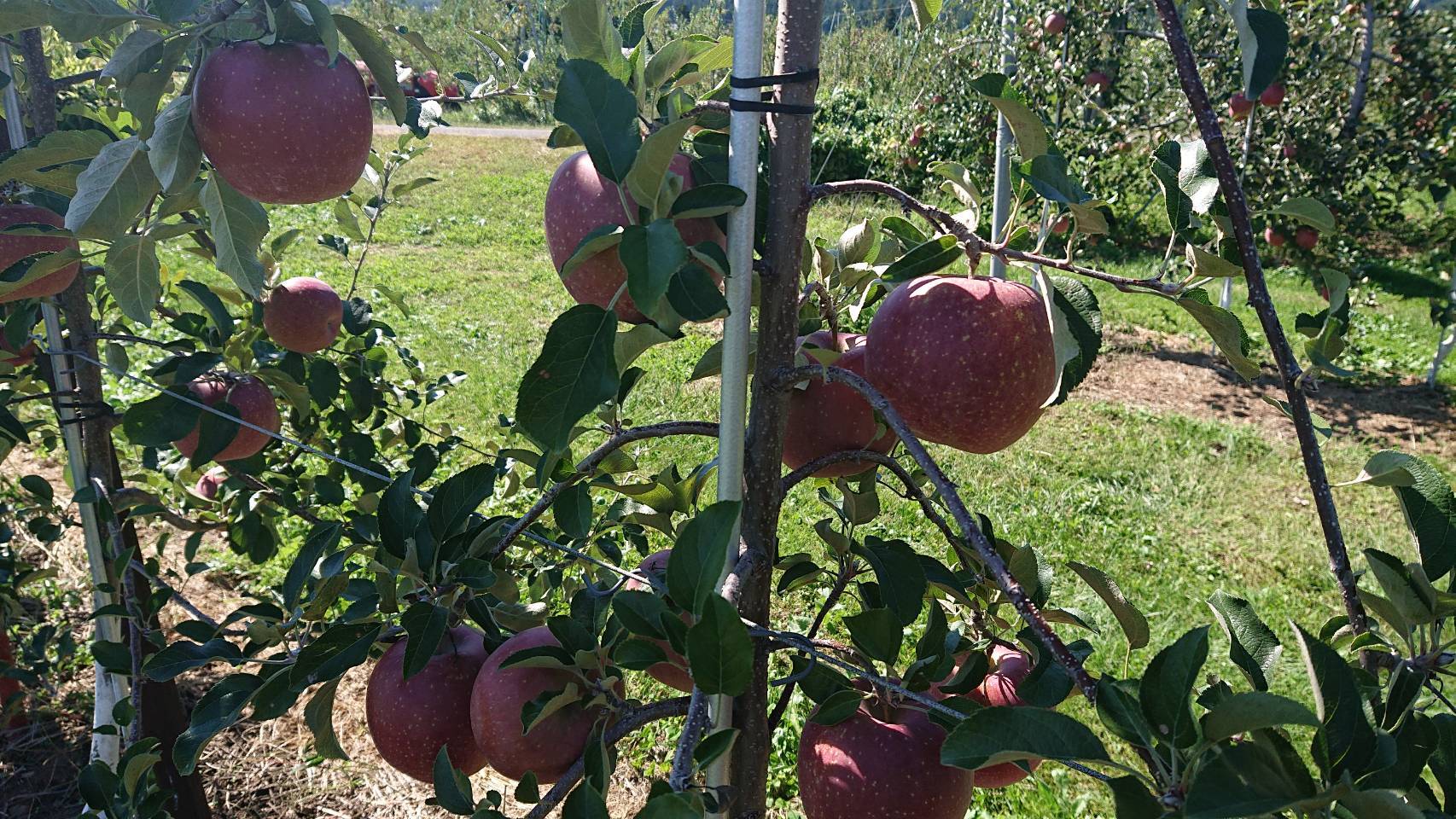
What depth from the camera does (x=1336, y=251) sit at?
167 inches

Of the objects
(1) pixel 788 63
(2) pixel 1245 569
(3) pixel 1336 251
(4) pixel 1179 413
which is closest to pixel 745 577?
(1) pixel 788 63

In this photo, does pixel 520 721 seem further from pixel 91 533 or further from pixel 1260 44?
pixel 91 533

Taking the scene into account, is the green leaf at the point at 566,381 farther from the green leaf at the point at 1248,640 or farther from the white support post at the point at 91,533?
the white support post at the point at 91,533

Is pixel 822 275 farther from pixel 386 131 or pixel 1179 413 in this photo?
pixel 386 131

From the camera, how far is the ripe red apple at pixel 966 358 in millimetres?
762

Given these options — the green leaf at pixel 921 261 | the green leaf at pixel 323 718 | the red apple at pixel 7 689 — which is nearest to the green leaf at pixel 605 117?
the green leaf at pixel 921 261

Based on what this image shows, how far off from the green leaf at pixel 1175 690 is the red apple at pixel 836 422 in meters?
0.40

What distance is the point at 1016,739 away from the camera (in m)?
0.51

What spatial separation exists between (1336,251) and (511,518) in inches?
173

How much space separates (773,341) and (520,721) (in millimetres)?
350

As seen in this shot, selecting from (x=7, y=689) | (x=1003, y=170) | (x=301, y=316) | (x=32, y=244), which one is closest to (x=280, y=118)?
(x=32, y=244)

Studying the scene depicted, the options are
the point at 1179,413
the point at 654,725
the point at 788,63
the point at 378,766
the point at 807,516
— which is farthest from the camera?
the point at 1179,413

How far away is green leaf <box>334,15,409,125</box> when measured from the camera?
77 centimetres

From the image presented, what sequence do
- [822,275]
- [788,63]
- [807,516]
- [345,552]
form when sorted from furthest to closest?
[807,516] → [822,275] → [345,552] → [788,63]
